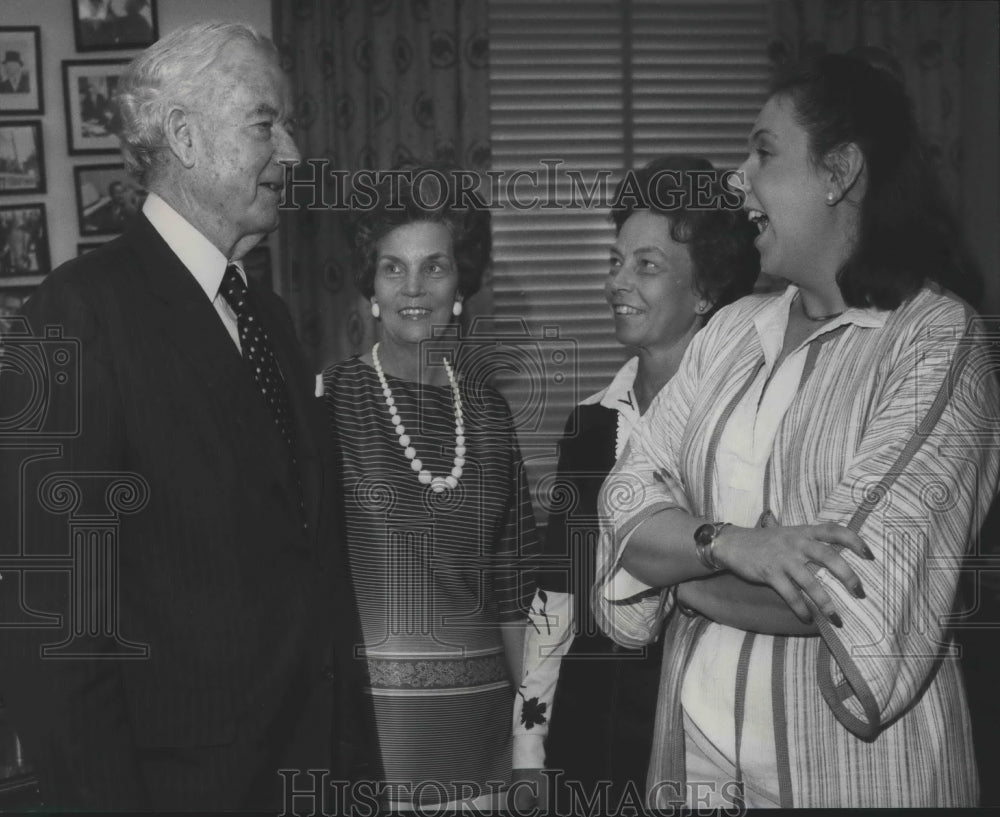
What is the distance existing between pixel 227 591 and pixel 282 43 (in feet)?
9.08

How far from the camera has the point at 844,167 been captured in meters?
1.47

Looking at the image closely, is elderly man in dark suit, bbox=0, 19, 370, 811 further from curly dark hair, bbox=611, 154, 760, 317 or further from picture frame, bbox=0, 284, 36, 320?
picture frame, bbox=0, 284, 36, 320

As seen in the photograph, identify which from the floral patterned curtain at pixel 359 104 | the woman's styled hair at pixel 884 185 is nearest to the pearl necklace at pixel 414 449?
the woman's styled hair at pixel 884 185

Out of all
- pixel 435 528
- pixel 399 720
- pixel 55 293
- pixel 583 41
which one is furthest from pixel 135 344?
pixel 583 41

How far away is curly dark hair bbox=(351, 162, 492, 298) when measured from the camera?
2.08 meters

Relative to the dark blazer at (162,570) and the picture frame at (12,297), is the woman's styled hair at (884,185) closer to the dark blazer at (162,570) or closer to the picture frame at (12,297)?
the dark blazer at (162,570)

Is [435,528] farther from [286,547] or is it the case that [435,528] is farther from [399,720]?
[286,547]

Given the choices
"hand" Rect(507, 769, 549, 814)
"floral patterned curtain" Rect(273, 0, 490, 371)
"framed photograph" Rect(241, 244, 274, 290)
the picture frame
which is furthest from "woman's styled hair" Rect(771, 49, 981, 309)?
the picture frame

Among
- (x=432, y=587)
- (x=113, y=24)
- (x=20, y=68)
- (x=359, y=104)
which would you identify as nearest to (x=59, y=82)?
(x=20, y=68)

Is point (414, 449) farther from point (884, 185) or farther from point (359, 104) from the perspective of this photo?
point (359, 104)

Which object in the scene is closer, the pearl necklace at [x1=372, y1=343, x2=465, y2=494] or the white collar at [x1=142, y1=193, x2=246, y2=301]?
the white collar at [x1=142, y1=193, x2=246, y2=301]

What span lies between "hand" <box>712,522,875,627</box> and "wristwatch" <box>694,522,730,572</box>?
6 cm

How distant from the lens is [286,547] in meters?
1.42

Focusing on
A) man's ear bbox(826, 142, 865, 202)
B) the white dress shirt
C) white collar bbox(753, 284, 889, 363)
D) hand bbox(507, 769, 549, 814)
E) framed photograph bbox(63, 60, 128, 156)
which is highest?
framed photograph bbox(63, 60, 128, 156)
